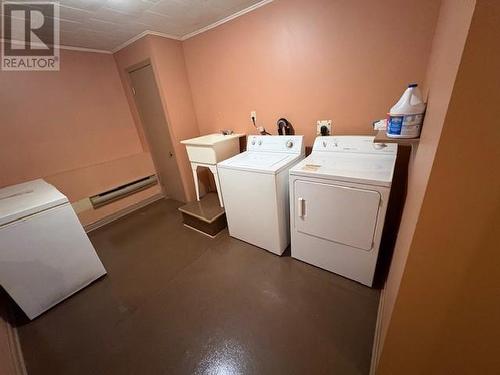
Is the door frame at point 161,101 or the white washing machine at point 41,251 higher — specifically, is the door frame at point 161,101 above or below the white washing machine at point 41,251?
above

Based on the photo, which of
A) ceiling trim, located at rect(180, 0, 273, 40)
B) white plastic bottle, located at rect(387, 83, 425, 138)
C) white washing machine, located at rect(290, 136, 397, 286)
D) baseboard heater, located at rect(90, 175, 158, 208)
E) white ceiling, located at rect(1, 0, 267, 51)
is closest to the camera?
white plastic bottle, located at rect(387, 83, 425, 138)

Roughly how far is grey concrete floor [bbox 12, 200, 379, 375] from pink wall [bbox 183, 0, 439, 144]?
1.43 m

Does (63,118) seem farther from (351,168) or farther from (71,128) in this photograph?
(351,168)

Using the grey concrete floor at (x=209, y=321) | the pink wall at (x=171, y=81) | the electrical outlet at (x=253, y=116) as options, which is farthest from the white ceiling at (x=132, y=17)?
the grey concrete floor at (x=209, y=321)

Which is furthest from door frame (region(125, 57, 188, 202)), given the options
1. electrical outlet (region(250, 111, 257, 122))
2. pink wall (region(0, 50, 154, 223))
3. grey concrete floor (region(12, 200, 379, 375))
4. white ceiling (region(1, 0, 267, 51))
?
grey concrete floor (region(12, 200, 379, 375))

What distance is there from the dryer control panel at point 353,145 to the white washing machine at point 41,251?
7.27ft

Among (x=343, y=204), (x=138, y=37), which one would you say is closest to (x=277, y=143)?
(x=343, y=204)

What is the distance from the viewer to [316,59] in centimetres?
177

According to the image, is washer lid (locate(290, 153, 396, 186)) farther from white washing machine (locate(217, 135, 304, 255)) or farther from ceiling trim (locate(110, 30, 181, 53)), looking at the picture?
ceiling trim (locate(110, 30, 181, 53))

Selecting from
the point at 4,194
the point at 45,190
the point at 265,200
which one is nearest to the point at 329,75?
the point at 265,200

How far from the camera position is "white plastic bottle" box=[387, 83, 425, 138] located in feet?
3.23

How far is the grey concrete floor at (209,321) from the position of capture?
1205 mm

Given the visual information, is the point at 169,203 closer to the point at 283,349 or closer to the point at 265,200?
the point at 265,200

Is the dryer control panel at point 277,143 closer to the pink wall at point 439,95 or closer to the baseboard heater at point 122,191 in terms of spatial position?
the pink wall at point 439,95
